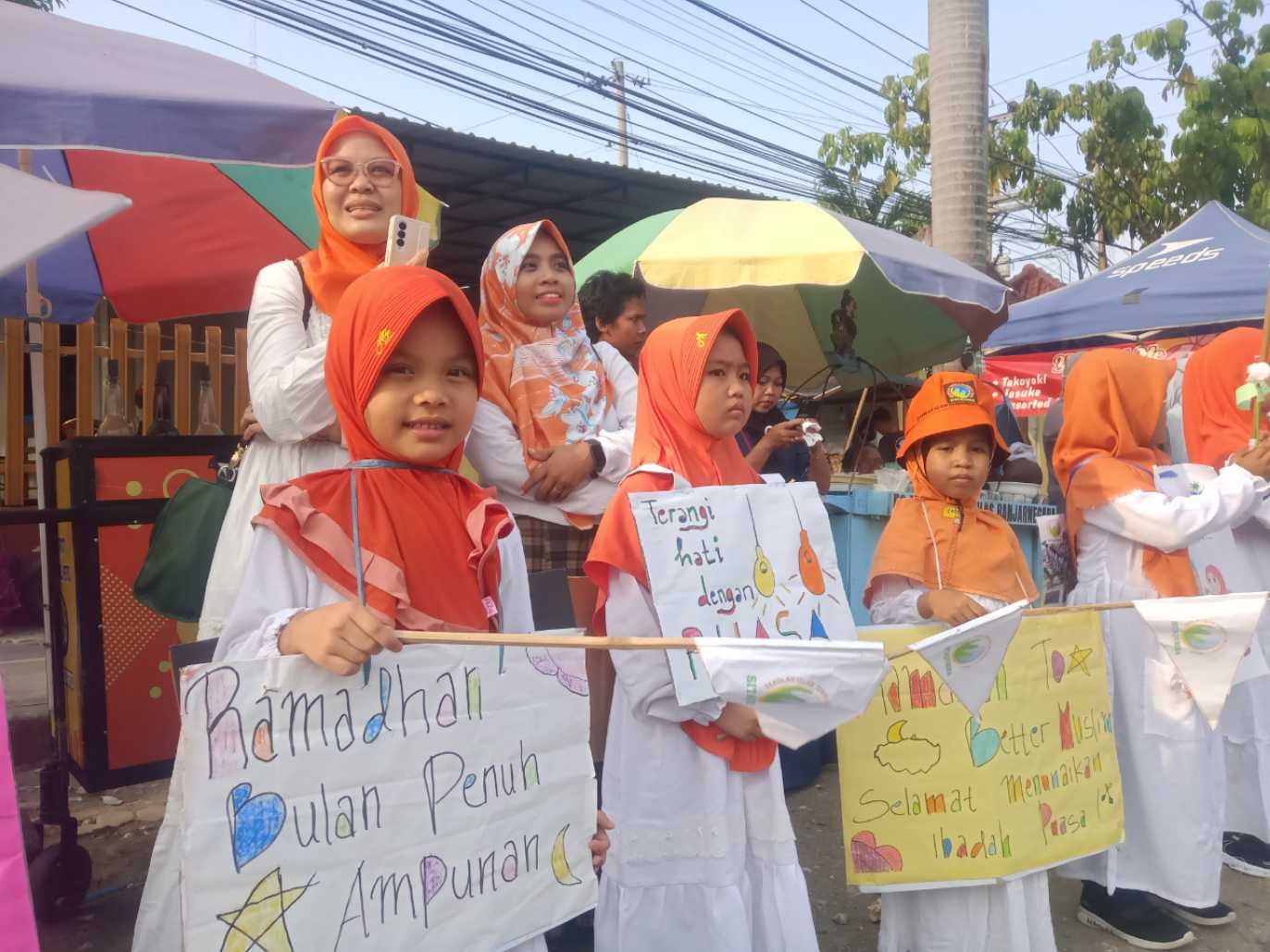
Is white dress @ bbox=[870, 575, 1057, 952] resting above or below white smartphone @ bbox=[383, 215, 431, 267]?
below

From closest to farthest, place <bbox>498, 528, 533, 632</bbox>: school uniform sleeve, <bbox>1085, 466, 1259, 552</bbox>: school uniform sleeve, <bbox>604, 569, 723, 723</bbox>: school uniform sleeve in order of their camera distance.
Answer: <bbox>498, 528, 533, 632</bbox>: school uniform sleeve < <bbox>604, 569, 723, 723</bbox>: school uniform sleeve < <bbox>1085, 466, 1259, 552</bbox>: school uniform sleeve

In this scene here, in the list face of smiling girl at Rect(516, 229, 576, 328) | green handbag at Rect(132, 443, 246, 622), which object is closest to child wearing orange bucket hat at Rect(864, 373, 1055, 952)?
face of smiling girl at Rect(516, 229, 576, 328)

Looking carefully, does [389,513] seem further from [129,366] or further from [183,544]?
[129,366]

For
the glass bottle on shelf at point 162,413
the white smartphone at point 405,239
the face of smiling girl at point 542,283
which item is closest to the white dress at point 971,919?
the face of smiling girl at point 542,283

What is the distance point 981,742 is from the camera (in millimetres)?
2490

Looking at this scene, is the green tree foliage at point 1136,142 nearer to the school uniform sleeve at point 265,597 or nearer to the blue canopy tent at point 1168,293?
the blue canopy tent at point 1168,293

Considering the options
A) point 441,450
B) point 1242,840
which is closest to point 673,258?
point 441,450

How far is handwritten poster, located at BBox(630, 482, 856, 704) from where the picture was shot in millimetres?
2096

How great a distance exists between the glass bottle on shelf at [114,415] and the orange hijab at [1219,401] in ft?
13.3

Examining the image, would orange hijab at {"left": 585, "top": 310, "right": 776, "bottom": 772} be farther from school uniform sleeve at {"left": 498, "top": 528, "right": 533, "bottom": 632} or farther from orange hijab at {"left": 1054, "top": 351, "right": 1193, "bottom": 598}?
orange hijab at {"left": 1054, "top": 351, "right": 1193, "bottom": 598}

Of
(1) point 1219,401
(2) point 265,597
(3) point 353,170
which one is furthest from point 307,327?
(1) point 1219,401

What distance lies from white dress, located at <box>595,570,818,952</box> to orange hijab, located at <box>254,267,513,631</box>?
48cm

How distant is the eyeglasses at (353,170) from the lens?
Answer: 253cm

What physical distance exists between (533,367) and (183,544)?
1.10 metres
